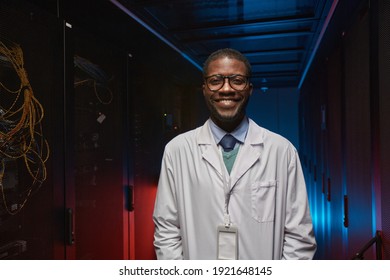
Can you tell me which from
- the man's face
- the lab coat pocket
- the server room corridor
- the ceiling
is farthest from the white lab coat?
the ceiling

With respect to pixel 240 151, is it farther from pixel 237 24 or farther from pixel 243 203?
pixel 237 24

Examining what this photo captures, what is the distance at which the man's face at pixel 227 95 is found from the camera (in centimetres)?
132

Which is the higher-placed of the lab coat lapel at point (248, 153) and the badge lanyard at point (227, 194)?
the lab coat lapel at point (248, 153)

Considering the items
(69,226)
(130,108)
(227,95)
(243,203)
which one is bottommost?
(69,226)

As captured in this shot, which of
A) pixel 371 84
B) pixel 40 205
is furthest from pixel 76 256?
pixel 371 84

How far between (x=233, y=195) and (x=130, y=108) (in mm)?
1615

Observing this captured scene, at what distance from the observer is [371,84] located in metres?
1.58

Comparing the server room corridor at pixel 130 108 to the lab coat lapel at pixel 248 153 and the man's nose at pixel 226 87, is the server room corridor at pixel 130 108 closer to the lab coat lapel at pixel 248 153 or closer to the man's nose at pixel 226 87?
the lab coat lapel at pixel 248 153

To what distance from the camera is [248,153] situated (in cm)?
136

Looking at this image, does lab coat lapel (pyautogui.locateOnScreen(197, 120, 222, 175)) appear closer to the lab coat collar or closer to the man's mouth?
the lab coat collar

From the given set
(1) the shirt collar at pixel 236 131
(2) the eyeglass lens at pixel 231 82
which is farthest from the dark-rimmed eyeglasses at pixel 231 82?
(1) the shirt collar at pixel 236 131

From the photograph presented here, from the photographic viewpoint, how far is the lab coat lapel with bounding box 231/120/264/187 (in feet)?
4.33

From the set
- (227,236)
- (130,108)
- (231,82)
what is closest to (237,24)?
(130,108)

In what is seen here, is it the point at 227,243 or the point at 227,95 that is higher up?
the point at 227,95
